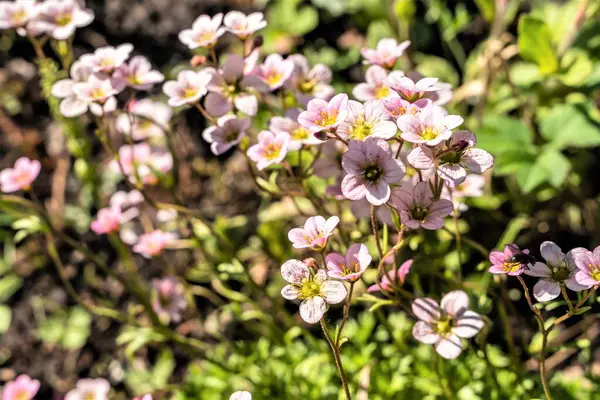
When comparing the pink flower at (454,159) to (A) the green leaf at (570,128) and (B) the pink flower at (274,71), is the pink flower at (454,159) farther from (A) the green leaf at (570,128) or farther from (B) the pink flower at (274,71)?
(A) the green leaf at (570,128)

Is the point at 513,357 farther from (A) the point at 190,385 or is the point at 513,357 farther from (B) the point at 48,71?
(B) the point at 48,71

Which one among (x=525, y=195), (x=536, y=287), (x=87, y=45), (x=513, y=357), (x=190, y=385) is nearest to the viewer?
(x=536, y=287)

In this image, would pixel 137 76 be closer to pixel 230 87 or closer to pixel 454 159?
pixel 230 87

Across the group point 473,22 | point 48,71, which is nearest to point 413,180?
point 48,71

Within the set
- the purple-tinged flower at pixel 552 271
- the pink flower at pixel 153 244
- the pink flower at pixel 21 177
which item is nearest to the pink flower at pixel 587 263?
the purple-tinged flower at pixel 552 271

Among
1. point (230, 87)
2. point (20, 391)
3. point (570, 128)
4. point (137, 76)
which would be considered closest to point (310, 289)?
point (230, 87)
